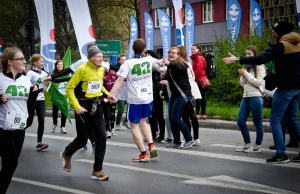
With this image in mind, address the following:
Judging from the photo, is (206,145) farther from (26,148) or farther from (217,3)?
(217,3)

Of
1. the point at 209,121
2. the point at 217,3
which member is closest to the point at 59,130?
the point at 209,121

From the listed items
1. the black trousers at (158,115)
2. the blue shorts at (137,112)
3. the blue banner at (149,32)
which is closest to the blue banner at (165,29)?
the blue banner at (149,32)

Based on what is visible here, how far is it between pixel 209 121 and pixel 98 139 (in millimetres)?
8147

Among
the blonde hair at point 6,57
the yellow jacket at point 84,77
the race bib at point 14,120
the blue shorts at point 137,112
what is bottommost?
the blue shorts at point 137,112

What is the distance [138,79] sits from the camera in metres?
10.2

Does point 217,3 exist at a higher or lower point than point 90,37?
higher

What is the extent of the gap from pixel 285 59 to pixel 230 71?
11472 mm

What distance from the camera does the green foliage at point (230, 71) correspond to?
68.1ft

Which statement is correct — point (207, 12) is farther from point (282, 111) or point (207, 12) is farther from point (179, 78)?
point (282, 111)

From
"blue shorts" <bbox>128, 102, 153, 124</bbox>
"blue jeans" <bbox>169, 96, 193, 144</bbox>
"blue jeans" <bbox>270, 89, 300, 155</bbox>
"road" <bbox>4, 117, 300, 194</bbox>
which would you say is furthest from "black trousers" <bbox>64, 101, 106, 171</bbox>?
"blue jeans" <bbox>169, 96, 193, 144</bbox>

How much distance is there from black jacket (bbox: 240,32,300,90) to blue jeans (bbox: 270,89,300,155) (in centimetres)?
10

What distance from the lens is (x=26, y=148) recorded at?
1280 cm

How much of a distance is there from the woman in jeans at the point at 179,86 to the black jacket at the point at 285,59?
227 cm

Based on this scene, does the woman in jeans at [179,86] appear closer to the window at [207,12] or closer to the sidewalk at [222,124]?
the sidewalk at [222,124]
